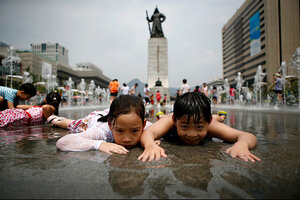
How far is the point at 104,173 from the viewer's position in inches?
38.6

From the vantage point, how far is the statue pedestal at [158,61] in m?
22.0

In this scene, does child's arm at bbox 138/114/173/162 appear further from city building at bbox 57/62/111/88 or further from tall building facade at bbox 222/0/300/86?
city building at bbox 57/62/111/88

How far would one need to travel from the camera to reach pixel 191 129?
161cm

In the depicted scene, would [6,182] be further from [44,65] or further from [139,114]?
[44,65]

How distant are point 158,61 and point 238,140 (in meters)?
21.1

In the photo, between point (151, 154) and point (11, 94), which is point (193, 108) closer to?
point (151, 154)

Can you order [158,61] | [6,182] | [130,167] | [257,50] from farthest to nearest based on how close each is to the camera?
[257,50]
[158,61]
[130,167]
[6,182]

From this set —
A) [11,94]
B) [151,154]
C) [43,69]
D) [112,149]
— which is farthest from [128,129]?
[43,69]

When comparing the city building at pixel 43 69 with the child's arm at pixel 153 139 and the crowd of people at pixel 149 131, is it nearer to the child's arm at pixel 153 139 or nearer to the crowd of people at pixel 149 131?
the crowd of people at pixel 149 131

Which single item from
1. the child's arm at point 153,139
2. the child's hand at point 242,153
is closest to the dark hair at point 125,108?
the child's arm at point 153,139

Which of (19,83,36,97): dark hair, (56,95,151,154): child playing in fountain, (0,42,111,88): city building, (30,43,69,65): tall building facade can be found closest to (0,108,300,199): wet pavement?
(56,95,151,154): child playing in fountain

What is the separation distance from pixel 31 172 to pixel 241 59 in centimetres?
7766

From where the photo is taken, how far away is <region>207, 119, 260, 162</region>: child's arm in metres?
1.28

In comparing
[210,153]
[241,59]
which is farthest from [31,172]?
[241,59]
